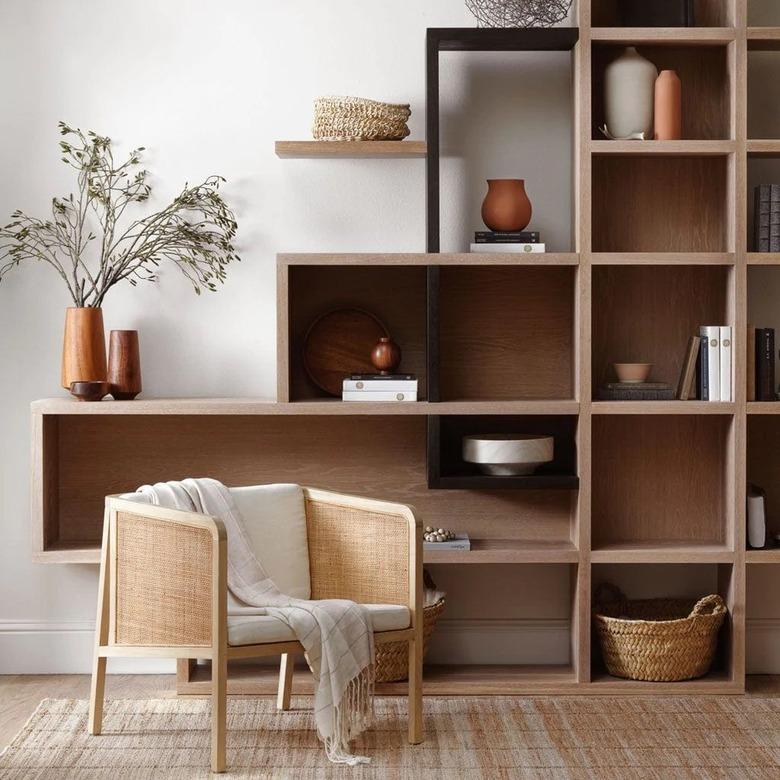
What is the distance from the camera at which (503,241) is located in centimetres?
347

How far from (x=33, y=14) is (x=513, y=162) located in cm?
165

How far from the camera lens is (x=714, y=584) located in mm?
3746

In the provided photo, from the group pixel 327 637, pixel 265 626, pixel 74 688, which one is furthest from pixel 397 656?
pixel 74 688

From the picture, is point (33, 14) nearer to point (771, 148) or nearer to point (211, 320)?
point (211, 320)

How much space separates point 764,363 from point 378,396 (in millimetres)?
1207

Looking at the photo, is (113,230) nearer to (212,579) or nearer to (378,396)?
(378,396)

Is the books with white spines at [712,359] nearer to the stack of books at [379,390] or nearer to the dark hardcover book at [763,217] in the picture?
the dark hardcover book at [763,217]

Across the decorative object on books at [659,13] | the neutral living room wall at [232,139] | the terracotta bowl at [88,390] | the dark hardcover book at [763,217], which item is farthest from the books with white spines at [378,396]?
the decorative object on books at [659,13]

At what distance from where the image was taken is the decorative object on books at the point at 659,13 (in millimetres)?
3465

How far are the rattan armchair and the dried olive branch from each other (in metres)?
0.91

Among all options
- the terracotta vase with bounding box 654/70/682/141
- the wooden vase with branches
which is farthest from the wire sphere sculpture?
the wooden vase with branches

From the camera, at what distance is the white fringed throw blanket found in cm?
287

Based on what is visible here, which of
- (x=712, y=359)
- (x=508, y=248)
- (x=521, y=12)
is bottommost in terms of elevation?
(x=712, y=359)

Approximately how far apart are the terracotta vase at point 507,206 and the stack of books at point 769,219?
722mm
